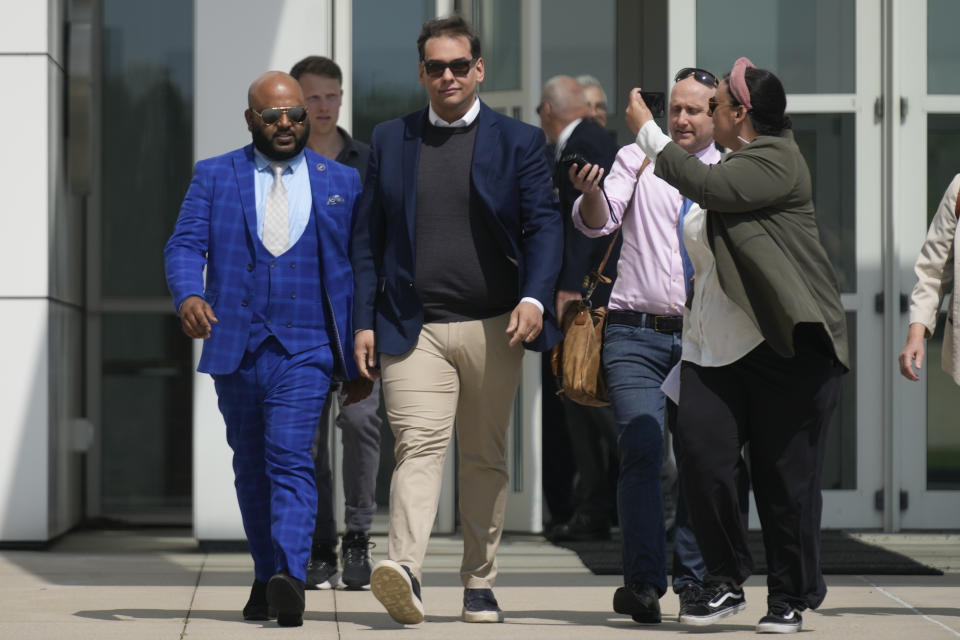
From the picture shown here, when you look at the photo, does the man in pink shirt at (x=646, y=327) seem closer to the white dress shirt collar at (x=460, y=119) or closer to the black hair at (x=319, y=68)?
the white dress shirt collar at (x=460, y=119)

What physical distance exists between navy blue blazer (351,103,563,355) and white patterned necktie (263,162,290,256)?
24cm

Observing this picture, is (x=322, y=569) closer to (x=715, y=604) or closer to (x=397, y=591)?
(x=397, y=591)

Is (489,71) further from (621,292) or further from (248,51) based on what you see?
(621,292)

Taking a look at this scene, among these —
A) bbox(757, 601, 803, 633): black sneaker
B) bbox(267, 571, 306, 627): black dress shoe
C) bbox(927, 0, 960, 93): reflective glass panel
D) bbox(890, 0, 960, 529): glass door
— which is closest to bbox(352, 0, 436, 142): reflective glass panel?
bbox(890, 0, 960, 529): glass door

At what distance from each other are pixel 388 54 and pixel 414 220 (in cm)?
355

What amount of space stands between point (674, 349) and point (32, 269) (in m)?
3.64

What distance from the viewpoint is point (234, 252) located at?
18.6 ft

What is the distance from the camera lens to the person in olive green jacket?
5168mm

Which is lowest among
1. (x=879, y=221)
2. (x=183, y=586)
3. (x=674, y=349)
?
(x=183, y=586)


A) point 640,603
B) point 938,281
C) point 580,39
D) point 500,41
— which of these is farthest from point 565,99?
point 580,39

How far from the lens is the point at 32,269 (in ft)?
26.5

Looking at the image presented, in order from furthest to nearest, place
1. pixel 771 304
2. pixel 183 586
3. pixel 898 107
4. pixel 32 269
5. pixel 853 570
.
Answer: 1. pixel 898 107
2. pixel 32 269
3. pixel 853 570
4. pixel 183 586
5. pixel 771 304

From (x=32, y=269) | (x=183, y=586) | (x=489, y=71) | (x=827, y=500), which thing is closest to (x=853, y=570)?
(x=827, y=500)

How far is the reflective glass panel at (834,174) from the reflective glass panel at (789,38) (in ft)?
0.61
